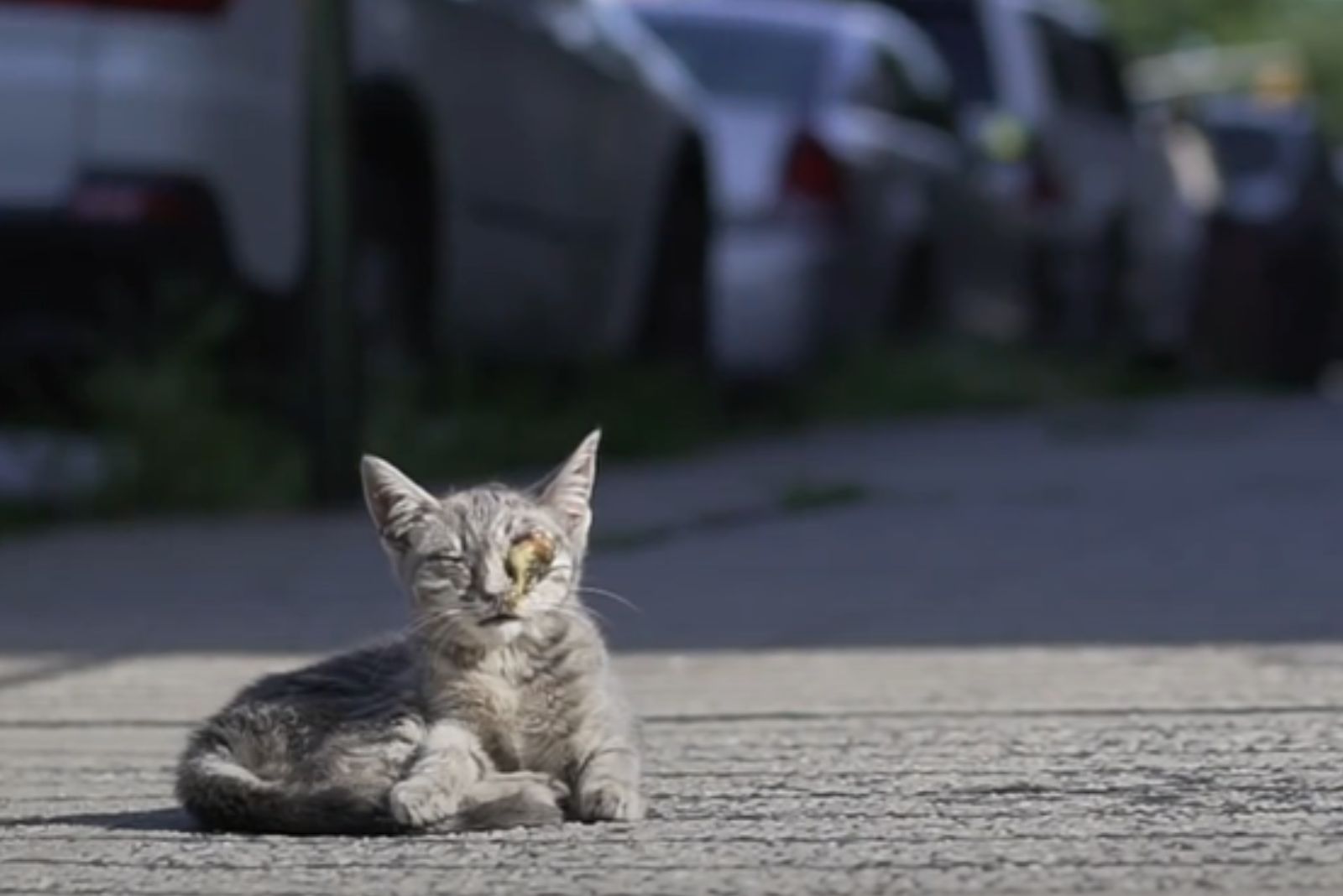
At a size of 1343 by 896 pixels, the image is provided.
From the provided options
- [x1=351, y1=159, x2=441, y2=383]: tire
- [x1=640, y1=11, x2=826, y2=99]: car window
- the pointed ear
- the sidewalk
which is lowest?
the sidewalk

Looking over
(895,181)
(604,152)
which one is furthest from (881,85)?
(604,152)

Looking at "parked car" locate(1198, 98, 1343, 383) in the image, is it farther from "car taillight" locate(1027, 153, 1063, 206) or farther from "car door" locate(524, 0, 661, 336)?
"car door" locate(524, 0, 661, 336)

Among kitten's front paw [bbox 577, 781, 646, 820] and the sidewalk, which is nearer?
the sidewalk

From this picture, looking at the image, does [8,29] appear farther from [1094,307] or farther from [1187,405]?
[1094,307]

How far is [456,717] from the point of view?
16.7 ft

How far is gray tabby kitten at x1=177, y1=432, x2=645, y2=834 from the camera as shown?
5016 mm

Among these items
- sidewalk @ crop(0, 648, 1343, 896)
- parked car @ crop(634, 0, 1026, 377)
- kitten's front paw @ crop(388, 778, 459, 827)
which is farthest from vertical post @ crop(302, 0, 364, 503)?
kitten's front paw @ crop(388, 778, 459, 827)

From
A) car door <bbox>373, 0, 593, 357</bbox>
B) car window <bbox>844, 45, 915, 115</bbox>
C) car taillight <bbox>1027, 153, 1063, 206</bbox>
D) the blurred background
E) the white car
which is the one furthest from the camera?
car taillight <bbox>1027, 153, 1063, 206</bbox>

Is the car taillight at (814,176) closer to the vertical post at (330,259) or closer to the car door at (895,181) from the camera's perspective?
the car door at (895,181)

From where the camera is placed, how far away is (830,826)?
16.5 feet

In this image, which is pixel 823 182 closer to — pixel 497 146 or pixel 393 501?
pixel 497 146

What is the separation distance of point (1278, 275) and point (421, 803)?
1811 cm

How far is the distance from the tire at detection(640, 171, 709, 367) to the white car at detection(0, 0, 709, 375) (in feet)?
0.03

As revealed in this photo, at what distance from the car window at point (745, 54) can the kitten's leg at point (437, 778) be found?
33.0 feet
